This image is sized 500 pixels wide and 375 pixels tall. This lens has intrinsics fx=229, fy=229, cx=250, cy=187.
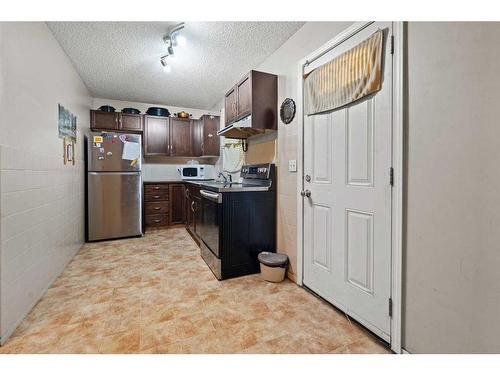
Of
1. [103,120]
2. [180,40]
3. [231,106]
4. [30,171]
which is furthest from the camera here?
[103,120]

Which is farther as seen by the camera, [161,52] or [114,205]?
[114,205]

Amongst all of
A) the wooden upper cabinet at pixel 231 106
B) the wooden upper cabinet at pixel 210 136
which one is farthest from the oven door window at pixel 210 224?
the wooden upper cabinet at pixel 210 136

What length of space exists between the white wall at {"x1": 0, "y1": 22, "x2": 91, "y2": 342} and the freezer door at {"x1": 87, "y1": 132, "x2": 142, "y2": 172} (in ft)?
2.65

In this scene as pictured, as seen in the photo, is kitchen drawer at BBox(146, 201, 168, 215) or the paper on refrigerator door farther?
kitchen drawer at BBox(146, 201, 168, 215)

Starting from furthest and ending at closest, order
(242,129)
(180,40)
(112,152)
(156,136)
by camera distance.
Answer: (156,136), (112,152), (242,129), (180,40)

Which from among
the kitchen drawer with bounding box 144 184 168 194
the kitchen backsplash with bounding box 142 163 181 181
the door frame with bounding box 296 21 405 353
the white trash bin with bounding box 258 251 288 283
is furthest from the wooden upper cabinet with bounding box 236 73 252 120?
the kitchen backsplash with bounding box 142 163 181 181

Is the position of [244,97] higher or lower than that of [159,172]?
higher

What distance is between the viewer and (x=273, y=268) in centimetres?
218

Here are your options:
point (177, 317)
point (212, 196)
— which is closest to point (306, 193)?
point (212, 196)

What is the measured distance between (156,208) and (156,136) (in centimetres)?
140

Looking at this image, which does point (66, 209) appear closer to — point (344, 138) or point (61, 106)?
point (61, 106)

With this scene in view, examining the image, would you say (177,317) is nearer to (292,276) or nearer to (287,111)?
(292,276)

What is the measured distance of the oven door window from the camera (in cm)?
226

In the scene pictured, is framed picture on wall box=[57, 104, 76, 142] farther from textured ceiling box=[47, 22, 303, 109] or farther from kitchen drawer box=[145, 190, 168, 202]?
kitchen drawer box=[145, 190, 168, 202]
